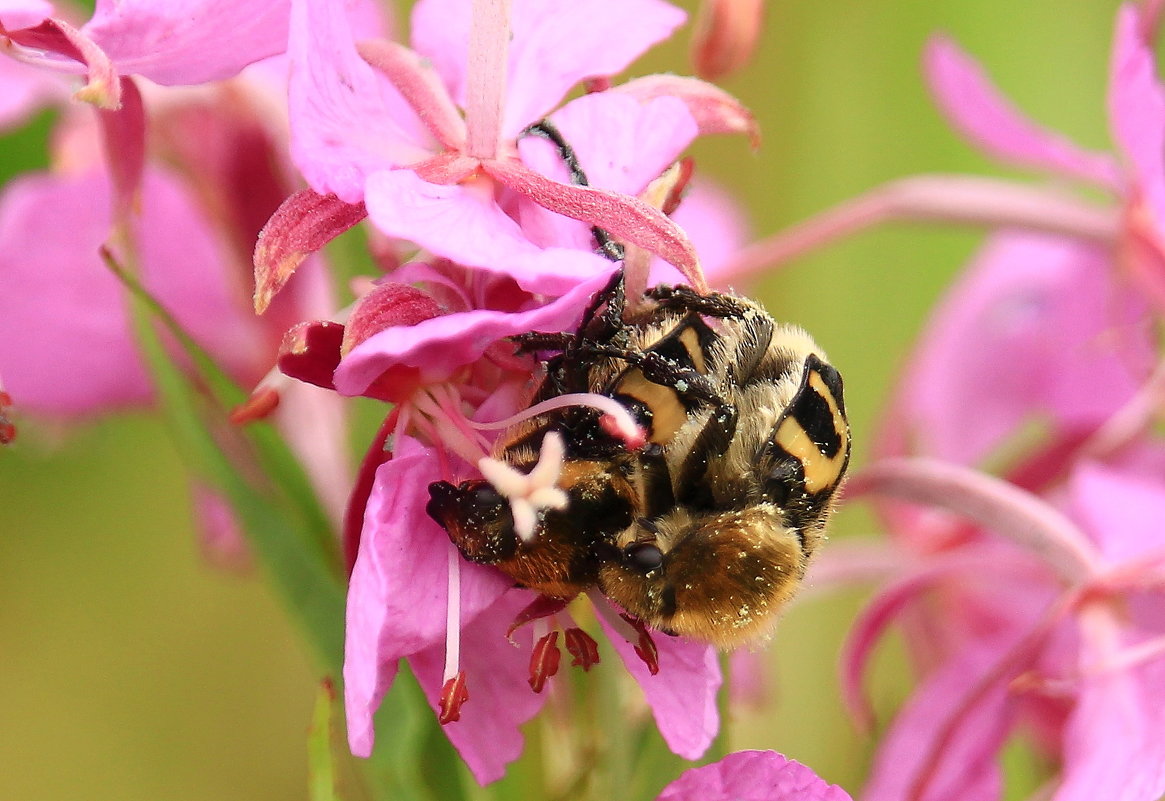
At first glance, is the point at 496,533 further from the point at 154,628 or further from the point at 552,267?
the point at 154,628

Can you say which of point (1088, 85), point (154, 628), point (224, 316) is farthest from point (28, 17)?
point (154, 628)

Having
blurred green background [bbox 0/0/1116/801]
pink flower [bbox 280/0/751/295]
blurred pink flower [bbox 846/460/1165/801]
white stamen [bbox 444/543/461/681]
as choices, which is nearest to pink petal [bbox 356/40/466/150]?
pink flower [bbox 280/0/751/295]

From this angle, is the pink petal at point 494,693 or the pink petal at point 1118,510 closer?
the pink petal at point 494,693

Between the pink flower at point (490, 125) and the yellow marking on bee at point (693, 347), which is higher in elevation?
the pink flower at point (490, 125)

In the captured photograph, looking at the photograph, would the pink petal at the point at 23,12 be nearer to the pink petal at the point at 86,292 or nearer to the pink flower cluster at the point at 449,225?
the pink flower cluster at the point at 449,225

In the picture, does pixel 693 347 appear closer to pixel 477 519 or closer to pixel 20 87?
pixel 477 519

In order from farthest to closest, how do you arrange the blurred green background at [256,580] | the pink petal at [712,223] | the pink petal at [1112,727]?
the blurred green background at [256,580], the pink petal at [712,223], the pink petal at [1112,727]

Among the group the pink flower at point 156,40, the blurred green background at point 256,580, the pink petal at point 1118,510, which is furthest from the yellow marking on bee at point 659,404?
the blurred green background at point 256,580

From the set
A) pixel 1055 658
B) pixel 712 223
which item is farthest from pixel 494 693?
pixel 712 223
